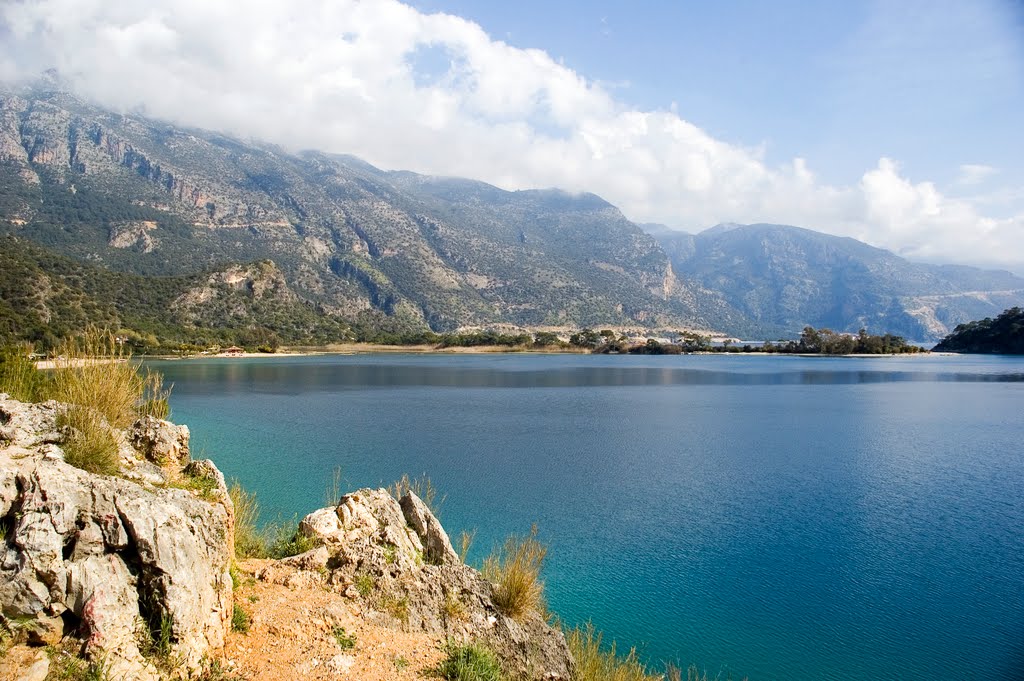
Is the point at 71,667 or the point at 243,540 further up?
the point at 71,667

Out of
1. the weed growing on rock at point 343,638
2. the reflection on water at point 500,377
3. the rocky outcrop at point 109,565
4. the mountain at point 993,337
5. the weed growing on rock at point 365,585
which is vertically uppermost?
the mountain at point 993,337

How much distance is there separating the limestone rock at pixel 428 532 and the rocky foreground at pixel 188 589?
51 centimetres

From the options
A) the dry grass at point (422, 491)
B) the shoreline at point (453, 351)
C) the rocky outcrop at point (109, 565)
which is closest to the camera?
the rocky outcrop at point (109, 565)

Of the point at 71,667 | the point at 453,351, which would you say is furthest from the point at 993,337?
the point at 71,667

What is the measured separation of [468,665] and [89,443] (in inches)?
186

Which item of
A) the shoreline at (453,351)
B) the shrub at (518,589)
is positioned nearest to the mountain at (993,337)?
the shoreline at (453,351)

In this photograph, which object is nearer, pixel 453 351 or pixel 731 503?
pixel 731 503

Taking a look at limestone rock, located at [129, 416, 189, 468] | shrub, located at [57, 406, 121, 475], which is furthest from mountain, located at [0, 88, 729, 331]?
shrub, located at [57, 406, 121, 475]

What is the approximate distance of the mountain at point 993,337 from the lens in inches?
4592

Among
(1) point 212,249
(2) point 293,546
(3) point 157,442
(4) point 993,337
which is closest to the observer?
(2) point 293,546

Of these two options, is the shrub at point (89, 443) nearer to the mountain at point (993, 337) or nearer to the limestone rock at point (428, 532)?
the limestone rock at point (428, 532)

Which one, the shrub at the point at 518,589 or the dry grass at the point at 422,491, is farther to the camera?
the dry grass at the point at 422,491

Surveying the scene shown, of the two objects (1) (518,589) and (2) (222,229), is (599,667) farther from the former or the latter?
(2) (222,229)

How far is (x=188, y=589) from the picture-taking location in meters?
5.34
